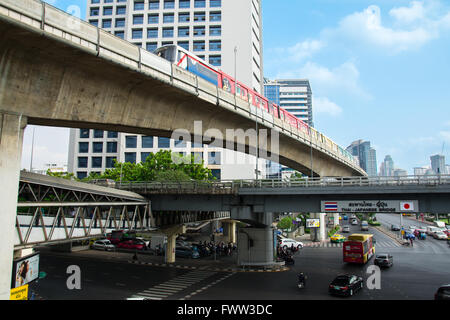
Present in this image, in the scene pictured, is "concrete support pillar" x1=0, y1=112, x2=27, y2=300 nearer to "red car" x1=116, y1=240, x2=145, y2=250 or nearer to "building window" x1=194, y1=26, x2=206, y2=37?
"red car" x1=116, y1=240, x2=145, y2=250

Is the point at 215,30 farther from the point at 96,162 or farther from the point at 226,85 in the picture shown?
the point at 226,85

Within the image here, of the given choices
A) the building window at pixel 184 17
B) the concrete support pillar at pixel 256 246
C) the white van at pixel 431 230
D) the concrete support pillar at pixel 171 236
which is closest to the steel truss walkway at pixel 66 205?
the concrete support pillar at pixel 171 236

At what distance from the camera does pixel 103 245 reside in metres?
46.3

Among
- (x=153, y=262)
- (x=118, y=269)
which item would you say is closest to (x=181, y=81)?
(x=118, y=269)

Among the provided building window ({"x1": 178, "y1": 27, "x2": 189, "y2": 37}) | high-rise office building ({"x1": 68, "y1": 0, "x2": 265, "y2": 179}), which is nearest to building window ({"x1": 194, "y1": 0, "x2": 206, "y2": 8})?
high-rise office building ({"x1": 68, "y1": 0, "x2": 265, "y2": 179})

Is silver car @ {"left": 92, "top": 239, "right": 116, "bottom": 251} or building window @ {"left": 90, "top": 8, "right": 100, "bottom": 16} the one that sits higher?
building window @ {"left": 90, "top": 8, "right": 100, "bottom": 16}

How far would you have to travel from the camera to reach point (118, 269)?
32.9 m

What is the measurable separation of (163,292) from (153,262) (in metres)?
14.0

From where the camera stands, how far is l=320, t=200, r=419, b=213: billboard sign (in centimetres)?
2386

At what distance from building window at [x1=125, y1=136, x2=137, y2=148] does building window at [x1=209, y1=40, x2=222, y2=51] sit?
26972mm

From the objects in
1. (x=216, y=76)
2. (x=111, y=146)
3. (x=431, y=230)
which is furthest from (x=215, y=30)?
(x=431, y=230)

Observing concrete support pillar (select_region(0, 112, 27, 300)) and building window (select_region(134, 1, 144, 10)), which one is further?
building window (select_region(134, 1, 144, 10))

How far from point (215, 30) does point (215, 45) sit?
3.72 m

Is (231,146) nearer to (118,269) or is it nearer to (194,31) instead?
(118,269)
